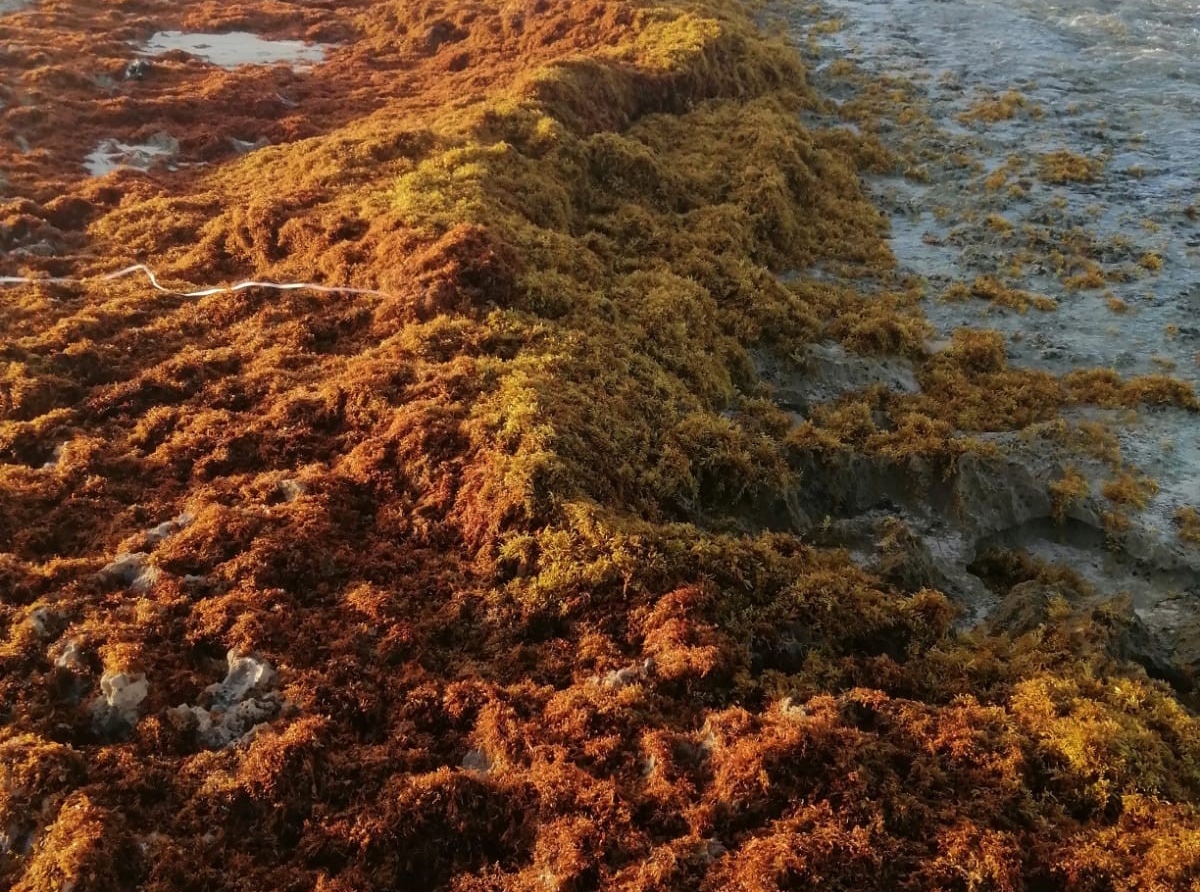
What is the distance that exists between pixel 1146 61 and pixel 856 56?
20.7 feet

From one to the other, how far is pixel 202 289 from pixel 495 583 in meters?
6.11

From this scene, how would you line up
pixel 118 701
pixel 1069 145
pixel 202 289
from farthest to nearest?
pixel 1069 145
pixel 202 289
pixel 118 701

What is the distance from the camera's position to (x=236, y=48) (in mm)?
19797

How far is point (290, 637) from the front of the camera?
253 inches

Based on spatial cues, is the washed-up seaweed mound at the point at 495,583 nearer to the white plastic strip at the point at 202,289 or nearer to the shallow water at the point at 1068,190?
the white plastic strip at the point at 202,289

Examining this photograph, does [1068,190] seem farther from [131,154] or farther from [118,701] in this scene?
[118,701]

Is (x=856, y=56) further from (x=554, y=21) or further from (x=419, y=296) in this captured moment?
(x=419, y=296)

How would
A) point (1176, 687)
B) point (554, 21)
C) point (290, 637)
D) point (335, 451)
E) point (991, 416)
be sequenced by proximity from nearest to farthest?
point (290, 637) → point (1176, 687) → point (335, 451) → point (991, 416) → point (554, 21)

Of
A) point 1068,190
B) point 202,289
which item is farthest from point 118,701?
point 1068,190

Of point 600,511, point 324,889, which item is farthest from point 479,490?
point 324,889

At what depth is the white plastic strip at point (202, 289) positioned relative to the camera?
1022 cm

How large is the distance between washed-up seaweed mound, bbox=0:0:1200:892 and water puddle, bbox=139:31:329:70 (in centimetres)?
728

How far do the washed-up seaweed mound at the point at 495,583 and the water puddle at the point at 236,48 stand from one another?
728cm

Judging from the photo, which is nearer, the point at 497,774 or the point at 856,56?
the point at 497,774
